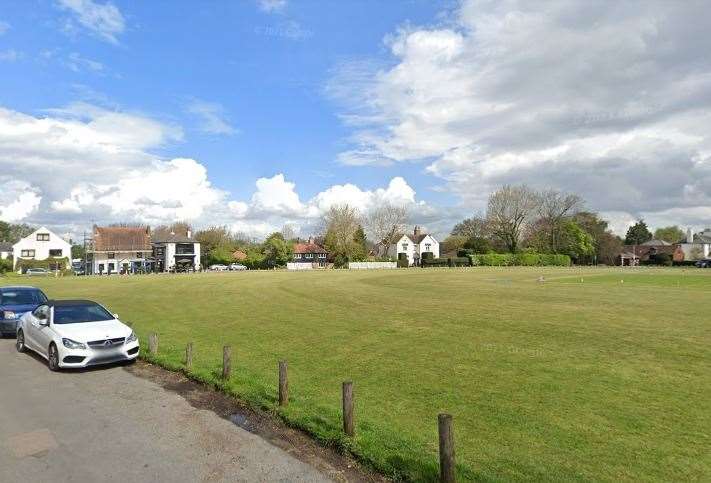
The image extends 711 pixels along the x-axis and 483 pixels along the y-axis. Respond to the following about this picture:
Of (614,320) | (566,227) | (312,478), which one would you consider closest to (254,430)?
(312,478)

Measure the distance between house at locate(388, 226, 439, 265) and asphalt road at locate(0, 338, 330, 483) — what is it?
103890 millimetres

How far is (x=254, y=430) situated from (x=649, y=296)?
29.7 m

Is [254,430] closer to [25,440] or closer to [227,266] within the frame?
[25,440]

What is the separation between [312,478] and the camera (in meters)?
5.92

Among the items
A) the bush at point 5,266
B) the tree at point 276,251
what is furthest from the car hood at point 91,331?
the tree at point 276,251

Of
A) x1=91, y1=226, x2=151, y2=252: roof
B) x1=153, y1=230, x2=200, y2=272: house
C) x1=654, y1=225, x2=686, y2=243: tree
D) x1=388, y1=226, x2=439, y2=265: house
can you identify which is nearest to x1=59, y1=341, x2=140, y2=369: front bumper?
x1=153, y1=230, x2=200, y2=272: house

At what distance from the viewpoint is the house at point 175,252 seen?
94.9 meters

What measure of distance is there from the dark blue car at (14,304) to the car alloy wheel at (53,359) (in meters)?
6.65

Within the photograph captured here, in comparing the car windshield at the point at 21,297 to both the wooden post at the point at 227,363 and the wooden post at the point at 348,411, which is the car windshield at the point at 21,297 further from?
the wooden post at the point at 348,411

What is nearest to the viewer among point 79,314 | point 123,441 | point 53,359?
point 123,441

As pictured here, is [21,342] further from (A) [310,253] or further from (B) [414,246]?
(B) [414,246]

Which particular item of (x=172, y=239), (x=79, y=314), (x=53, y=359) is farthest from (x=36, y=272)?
(x=53, y=359)

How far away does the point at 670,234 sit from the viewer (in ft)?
485

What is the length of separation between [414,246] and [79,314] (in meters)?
110
